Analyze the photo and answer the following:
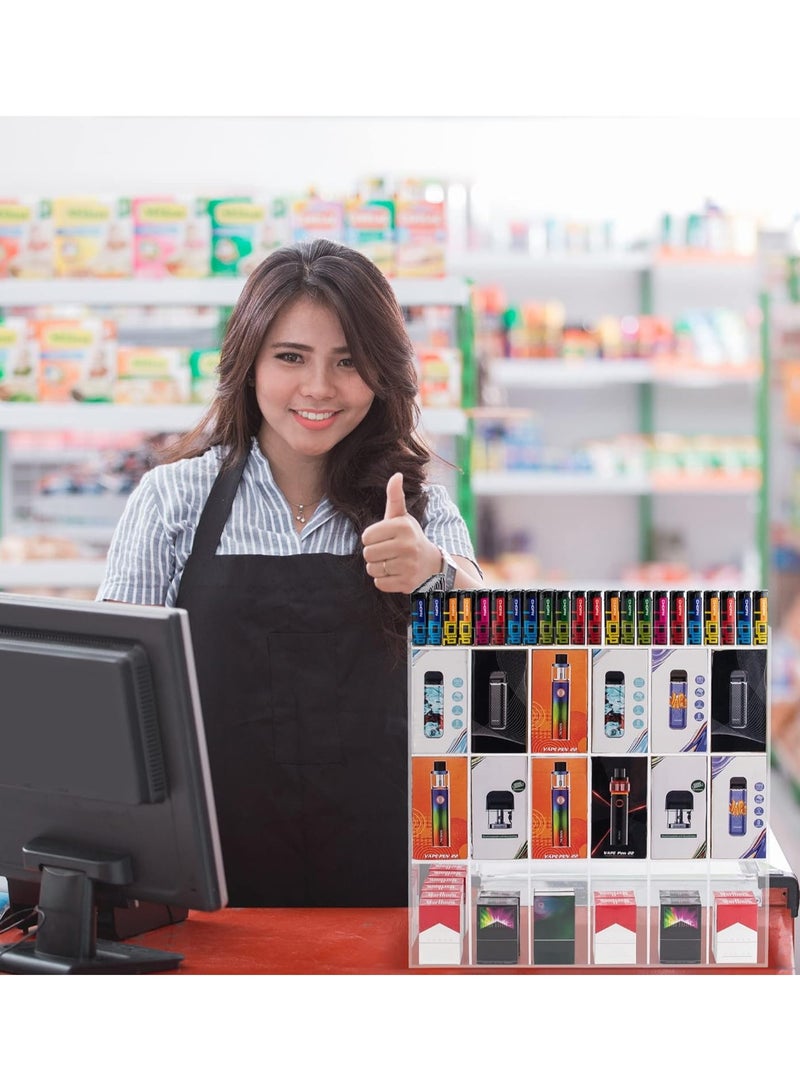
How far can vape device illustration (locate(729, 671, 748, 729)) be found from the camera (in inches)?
70.8

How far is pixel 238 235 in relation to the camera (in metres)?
3.73

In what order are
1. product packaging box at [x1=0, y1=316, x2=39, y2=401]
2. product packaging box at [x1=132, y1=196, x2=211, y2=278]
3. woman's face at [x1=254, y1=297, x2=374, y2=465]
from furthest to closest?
product packaging box at [x1=0, y1=316, x2=39, y2=401] → product packaging box at [x1=132, y1=196, x2=211, y2=278] → woman's face at [x1=254, y1=297, x2=374, y2=465]

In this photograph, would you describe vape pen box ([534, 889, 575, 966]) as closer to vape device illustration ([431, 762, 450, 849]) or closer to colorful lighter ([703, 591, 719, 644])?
vape device illustration ([431, 762, 450, 849])

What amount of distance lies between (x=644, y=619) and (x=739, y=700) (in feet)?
0.58

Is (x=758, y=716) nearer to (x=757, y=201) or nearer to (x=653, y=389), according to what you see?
(x=653, y=389)

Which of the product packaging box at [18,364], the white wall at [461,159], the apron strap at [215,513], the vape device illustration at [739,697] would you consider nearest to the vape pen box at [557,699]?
the vape device illustration at [739,697]

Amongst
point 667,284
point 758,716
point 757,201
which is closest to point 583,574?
point 667,284

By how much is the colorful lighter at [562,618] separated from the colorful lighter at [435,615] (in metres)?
0.17

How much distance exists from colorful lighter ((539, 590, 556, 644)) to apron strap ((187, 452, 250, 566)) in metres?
0.79

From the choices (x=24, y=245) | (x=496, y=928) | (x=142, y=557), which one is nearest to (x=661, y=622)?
(x=496, y=928)

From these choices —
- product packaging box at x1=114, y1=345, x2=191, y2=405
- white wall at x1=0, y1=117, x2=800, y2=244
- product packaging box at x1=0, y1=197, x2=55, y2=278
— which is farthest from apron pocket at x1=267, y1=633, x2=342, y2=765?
white wall at x1=0, y1=117, x2=800, y2=244

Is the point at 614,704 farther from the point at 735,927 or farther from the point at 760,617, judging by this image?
the point at 735,927

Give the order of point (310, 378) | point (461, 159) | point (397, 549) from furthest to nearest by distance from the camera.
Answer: point (461, 159) < point (310, 378) < point (397, 549)

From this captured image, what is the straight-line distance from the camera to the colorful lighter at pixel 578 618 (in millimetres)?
1806
